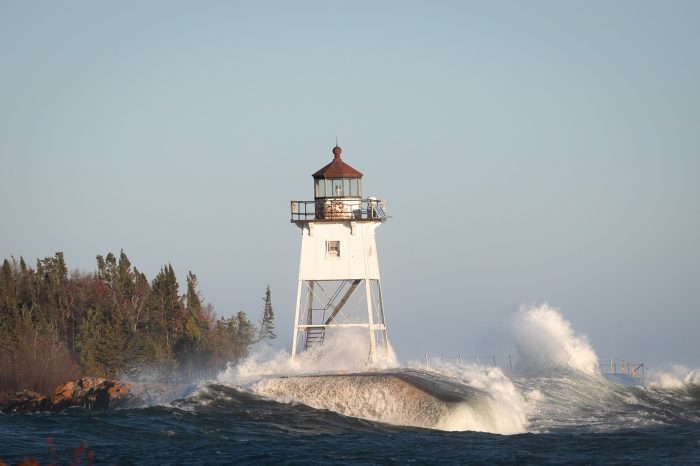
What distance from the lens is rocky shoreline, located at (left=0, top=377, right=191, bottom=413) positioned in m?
39.4

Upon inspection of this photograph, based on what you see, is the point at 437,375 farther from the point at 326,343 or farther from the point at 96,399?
the point at 96,399

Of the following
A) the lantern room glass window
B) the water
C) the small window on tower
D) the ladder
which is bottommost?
the water

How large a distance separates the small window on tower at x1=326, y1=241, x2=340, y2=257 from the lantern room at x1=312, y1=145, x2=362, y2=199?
183cm

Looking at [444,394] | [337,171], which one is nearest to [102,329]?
[337,171]

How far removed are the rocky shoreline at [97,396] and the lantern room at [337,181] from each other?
9950 millimetres

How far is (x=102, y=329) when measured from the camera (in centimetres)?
7088

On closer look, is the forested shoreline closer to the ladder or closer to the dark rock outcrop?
the dark rock outcrop

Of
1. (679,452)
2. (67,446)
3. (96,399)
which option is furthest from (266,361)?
(679,452)

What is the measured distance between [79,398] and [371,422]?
16528mm

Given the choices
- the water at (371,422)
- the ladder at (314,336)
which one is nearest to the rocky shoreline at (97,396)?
the water at (371,422)

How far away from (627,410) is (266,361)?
13.5 meters

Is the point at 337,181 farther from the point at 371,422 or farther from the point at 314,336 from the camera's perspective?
the point at 371,422

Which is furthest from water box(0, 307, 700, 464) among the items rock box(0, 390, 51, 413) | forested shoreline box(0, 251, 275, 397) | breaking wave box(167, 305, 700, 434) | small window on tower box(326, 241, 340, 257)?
forested shoreline box(0, 251, 275, 397)

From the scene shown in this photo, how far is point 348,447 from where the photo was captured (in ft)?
98.9
